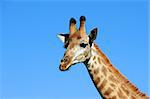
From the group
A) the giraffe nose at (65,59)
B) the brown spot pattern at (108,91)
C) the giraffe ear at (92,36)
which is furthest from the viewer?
the giraffe ear at (92,36)

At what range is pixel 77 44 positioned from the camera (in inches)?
421

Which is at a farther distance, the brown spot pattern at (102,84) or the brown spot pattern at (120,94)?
the brown spot pattern at (102,84)

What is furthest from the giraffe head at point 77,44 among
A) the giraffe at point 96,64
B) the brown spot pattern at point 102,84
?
the brown spot pattern at point 102,84

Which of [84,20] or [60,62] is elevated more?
[84,20]

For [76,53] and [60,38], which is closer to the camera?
[76,53]

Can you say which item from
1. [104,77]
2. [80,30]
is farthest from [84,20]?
[104,77]

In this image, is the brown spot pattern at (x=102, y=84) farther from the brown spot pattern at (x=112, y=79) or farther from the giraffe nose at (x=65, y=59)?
the giraffe nose at (x=65, y=59)

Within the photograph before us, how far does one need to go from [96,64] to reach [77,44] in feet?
2.41

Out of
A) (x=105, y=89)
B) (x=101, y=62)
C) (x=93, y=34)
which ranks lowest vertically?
(x=105, y=89)

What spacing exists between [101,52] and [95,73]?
0.61 metres

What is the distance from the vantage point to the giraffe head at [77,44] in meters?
10.4

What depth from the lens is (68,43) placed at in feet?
35.5

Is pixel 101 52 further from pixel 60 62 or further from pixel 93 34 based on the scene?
pixel 60 62

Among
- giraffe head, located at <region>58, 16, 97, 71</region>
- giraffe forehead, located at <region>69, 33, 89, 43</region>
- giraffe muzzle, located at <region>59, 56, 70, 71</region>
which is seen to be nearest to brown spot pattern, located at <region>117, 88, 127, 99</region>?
giraffe head, located at <region>58, 16, 97, 71</region>
